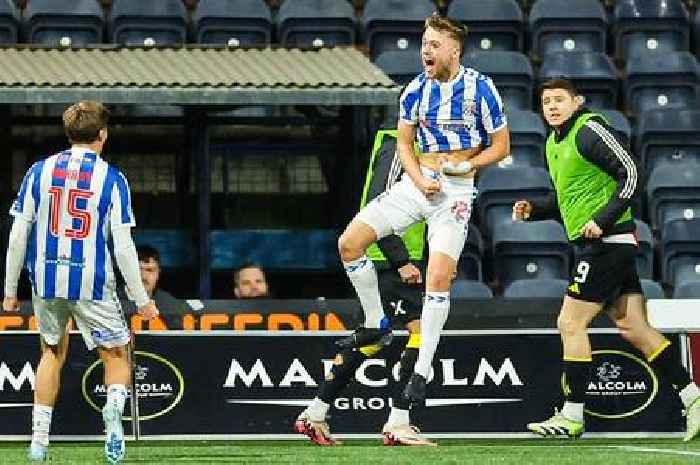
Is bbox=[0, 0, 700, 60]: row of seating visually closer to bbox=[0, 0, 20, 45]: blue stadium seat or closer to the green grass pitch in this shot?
bbox=[0, 0, 20, 45]: blue stadium seat

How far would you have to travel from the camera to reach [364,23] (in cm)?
1612

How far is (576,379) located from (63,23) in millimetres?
6678

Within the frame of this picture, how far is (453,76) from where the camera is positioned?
971 cm

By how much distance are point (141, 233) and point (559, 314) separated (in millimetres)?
4309

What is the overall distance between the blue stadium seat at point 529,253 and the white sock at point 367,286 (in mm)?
4407

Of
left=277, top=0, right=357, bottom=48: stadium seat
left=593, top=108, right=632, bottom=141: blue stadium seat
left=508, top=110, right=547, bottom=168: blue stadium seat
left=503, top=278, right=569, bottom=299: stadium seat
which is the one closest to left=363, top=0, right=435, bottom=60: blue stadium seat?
left=277, top=0, right=357, bottom=48: stadium seat

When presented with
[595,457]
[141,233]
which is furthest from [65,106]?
[595,457]

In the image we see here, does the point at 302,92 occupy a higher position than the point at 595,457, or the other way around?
the point at 302,92

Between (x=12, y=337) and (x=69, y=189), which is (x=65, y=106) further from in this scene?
(x=69, y=189)

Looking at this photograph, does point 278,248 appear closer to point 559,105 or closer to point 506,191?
point 506,191

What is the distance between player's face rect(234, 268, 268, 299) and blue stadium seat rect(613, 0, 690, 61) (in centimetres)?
567

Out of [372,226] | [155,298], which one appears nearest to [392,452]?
[372,226]

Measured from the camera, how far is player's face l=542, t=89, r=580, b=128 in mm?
10469

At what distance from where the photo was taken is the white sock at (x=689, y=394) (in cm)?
1050
